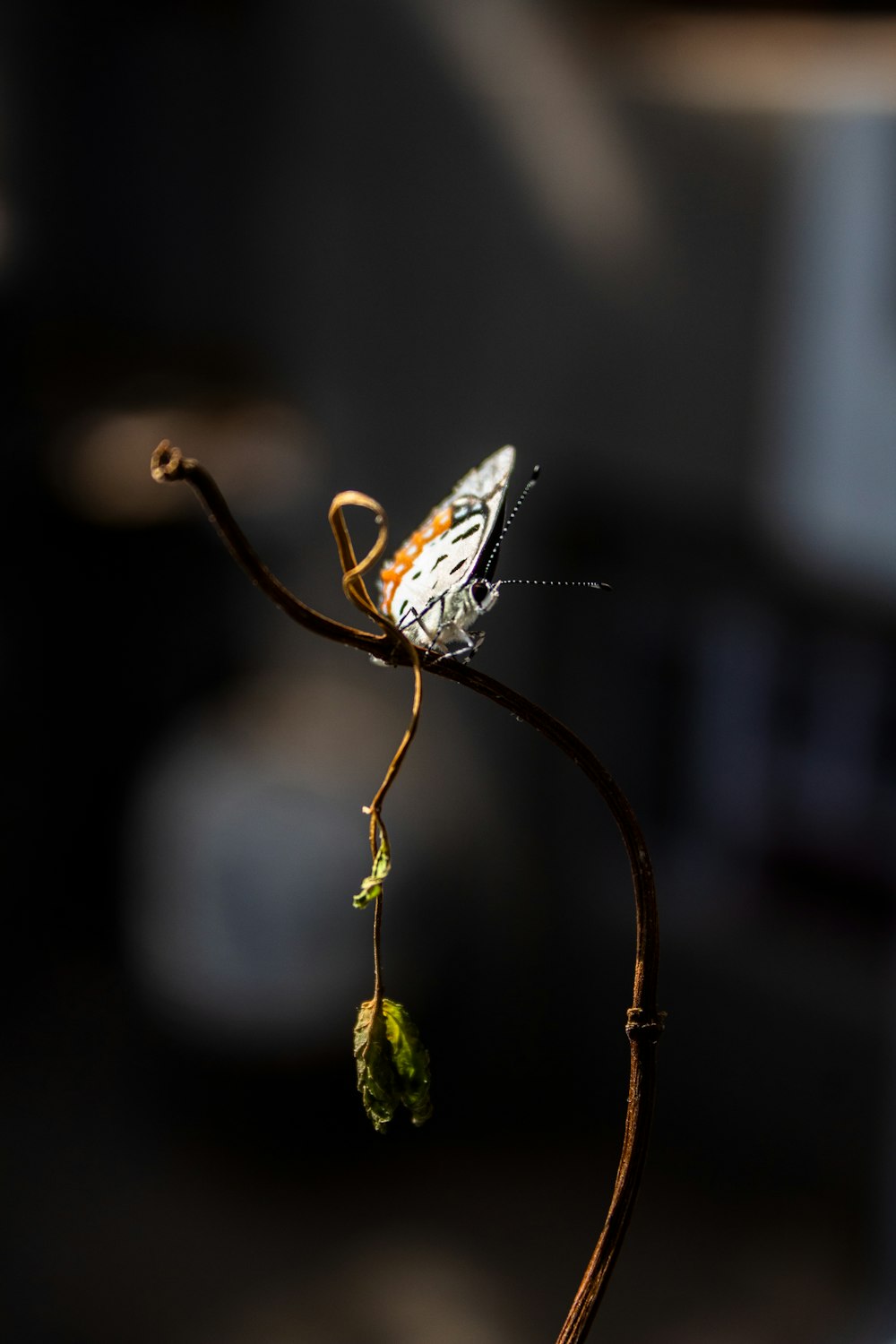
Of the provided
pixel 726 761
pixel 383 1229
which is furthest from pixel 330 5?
pixel 383 1229

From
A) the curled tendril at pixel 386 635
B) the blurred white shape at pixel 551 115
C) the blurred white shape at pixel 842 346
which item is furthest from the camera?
the blurred white shape at pixel 551 115

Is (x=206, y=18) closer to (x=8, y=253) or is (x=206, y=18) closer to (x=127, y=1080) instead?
(x=8, y=253)

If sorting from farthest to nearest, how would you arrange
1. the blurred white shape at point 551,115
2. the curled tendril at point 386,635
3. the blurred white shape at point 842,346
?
the blurred white shape at point 551,115
the blurred white shape at point 842,346
the curled tendril at point 386,635

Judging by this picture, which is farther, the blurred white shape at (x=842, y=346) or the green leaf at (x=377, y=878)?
the blurred white shape at (x=842, y=346)

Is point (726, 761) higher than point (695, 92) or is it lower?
lower

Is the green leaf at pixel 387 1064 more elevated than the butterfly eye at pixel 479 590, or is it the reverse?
the butterfly eye at pixel 479 590

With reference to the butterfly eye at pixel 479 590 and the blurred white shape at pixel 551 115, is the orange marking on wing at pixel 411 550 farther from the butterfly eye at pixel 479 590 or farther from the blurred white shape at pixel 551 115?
the blurred white shape at pixel 551 115

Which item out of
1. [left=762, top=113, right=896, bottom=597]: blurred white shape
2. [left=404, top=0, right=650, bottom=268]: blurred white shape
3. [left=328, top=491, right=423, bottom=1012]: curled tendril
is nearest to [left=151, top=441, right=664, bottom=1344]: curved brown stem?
[left=328, top=491, right=423, bottom=1012]: curled tendril

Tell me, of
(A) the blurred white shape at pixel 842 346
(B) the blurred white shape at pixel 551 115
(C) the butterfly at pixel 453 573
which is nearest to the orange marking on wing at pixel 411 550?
(C) the butterfly at pixel 453 573
